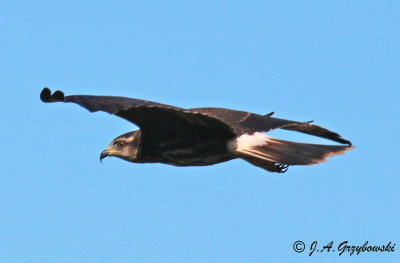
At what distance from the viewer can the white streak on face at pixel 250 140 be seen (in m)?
10.9

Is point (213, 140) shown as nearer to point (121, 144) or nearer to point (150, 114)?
point (150, 114)

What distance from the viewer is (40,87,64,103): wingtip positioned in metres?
9.41

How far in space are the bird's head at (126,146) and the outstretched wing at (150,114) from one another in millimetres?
577

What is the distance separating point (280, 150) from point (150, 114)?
1.80 metres

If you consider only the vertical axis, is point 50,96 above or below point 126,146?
above

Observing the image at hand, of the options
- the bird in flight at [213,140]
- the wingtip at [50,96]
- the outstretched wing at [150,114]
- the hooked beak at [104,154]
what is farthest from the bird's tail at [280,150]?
the wingtip at [50,96]

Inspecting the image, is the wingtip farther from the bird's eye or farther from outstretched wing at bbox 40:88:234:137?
the bird's eye

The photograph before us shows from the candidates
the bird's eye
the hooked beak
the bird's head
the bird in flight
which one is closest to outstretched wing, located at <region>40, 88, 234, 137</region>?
the bird in flight

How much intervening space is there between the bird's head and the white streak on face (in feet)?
4.37

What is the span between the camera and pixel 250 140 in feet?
36.1

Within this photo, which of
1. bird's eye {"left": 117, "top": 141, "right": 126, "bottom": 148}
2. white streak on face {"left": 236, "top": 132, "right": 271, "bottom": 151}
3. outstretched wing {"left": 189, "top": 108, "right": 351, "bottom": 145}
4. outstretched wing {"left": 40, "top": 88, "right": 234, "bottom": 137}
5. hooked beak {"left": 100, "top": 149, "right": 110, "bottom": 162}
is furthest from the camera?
hooked beak {"left": 100, "top": 149, "right": 110, "bottom": 162}

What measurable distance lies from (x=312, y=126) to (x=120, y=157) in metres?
2.45

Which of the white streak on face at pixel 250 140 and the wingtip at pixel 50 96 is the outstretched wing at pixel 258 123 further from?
the wingtip at pixel 50 96

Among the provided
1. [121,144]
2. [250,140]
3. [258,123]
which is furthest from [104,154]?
[258,123]
